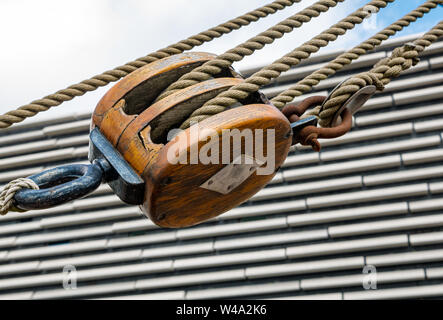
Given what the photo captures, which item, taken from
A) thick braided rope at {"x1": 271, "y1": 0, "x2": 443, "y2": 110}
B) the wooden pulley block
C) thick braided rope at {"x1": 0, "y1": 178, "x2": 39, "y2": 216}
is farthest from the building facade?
thick braided rope at {"x1": 0, "y1": 178, "x2": 39, "y2": 216}

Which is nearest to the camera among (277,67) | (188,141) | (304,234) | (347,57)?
(188,141)

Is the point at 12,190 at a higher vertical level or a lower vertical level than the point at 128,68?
lower

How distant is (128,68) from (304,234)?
4748 mm

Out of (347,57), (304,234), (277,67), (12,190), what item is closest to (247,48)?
(277,67)

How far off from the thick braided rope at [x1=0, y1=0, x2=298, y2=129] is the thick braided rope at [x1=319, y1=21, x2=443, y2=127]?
1.02 feet

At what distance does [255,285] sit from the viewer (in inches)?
228

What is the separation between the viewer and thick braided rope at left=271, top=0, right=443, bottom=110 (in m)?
1.30

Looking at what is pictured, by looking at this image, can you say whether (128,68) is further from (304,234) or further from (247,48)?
(304,234)

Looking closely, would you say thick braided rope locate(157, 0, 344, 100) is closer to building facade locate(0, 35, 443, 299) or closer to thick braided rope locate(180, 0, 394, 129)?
thick braided rope locate(180, 0, 394, 129)

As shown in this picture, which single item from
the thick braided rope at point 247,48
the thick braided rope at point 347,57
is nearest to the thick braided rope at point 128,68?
the thick braided rope at point 247,48

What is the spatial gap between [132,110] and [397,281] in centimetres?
485

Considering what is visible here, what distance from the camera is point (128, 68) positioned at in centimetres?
147

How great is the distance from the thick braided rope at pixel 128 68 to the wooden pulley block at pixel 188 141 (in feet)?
0.54
